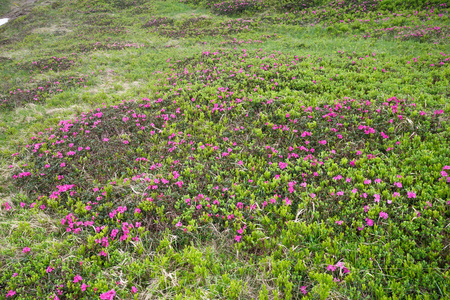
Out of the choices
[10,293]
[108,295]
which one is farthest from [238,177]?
[10,293]

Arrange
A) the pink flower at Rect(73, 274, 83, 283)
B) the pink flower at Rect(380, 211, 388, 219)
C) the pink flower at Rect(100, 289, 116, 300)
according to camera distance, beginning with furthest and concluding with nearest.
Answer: the pink flower at Rect(380, 211, 388, 219) < the pink flower at Rect(73, 274, 83, 283) < the pink flower at Rect(100, 289, 116, 300)

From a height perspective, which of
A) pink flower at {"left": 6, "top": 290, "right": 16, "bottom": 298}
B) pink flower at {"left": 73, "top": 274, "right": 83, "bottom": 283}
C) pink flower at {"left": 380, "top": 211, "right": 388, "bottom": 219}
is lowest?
pink flower at {"left": 380, "top": 211, "right": 388, "bottom": 219}

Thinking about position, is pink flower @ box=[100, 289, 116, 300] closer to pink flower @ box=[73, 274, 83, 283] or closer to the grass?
the grass

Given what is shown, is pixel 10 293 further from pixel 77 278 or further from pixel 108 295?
pixel 108 295

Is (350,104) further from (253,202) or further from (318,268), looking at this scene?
(318,268)

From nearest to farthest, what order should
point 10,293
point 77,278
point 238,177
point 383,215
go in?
point 10,293 < point 77,278 < point 383,215 < point 238,177

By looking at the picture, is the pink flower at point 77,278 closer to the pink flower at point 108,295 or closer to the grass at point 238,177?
the grass at point 238,177

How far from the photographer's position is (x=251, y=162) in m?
6.08

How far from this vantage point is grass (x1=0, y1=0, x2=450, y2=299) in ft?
12.4

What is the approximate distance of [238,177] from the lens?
5738 mm

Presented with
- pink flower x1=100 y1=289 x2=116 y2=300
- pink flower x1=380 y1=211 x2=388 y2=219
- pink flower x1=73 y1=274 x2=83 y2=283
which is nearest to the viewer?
pink flower x1=100 y1=289 x2=116 y2=300

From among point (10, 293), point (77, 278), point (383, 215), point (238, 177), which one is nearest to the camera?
point (10, 293)

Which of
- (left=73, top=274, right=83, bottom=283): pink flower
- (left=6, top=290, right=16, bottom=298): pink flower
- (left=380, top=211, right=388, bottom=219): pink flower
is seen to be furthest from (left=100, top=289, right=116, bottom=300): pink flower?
(left=380, top=211, right=388, bottom=219): pink flower

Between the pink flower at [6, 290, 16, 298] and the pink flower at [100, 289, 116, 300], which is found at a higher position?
the pink flower at [6, 290, 16, 298]
